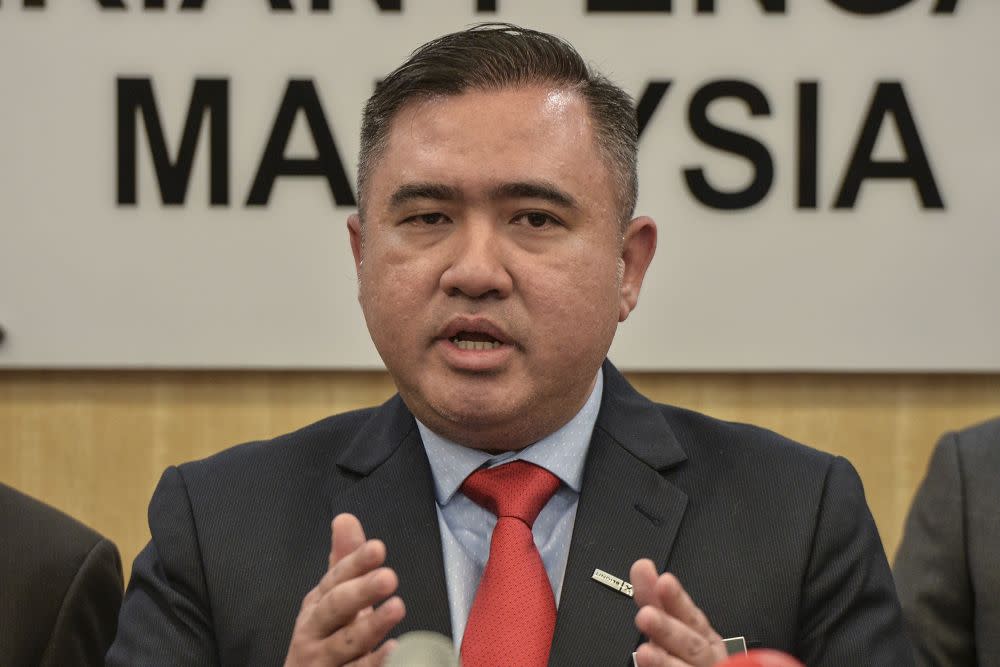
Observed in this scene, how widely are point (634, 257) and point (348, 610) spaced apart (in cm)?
67

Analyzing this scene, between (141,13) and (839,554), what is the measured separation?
1655mm

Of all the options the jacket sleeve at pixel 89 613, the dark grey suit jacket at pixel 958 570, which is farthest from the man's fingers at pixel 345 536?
the dark grey suit jacket at pixel 958 570

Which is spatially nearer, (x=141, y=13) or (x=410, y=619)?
(x=410, y=619)

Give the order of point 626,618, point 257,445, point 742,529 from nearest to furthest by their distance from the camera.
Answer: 1. point 626,618
2. point 742,529
3. point 257,445

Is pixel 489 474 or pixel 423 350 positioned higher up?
pixel 423 350

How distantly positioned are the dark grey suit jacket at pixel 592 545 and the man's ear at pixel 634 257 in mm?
154

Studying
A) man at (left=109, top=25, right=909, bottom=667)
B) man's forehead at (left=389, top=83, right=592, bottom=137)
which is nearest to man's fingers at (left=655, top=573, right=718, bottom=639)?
man at (left=109, top=25, right=909, bottom=667)

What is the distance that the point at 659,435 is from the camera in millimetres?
1731

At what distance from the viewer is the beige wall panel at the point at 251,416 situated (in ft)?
8.32

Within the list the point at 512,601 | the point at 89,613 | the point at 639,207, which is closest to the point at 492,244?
the point at 512,601

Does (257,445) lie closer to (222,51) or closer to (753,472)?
(753,472)

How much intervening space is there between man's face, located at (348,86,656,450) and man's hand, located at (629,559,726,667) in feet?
1.10

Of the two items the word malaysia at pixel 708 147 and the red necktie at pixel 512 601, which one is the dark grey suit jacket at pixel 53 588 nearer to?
the red necktie at pixel 512 601

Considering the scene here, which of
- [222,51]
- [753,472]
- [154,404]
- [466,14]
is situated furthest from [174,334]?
[753,472]
